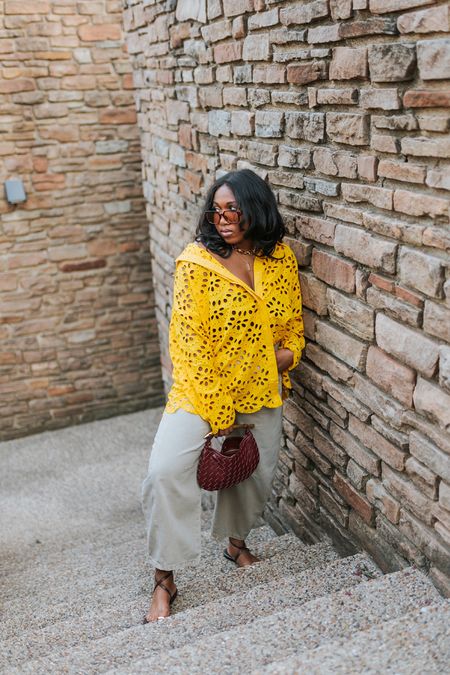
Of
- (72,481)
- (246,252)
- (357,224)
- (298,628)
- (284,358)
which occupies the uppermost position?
(357,224)

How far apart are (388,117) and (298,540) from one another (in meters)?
2.08

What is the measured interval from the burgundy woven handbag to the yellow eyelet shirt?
0.11 meters

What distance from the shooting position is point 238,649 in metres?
2.11

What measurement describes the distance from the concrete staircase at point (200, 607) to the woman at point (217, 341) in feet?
1.12

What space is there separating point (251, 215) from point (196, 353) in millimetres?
580

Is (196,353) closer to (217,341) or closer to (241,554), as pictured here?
(217,341)

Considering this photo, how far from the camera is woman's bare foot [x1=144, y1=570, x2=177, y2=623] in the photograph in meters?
2.88

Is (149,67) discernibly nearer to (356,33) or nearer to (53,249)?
(53,249)

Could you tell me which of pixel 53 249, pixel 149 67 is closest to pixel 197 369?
pixel 149 67

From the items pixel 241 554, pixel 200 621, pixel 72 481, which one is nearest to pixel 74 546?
pixel 72 481

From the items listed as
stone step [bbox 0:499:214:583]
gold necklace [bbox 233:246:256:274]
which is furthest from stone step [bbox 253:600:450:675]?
stone step [bbox 0:499:214:583]

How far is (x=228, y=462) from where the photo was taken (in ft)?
9.21

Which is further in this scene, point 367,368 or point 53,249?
point 53,249

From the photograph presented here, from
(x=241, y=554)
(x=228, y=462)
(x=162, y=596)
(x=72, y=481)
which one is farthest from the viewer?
(x=72, y=481)
